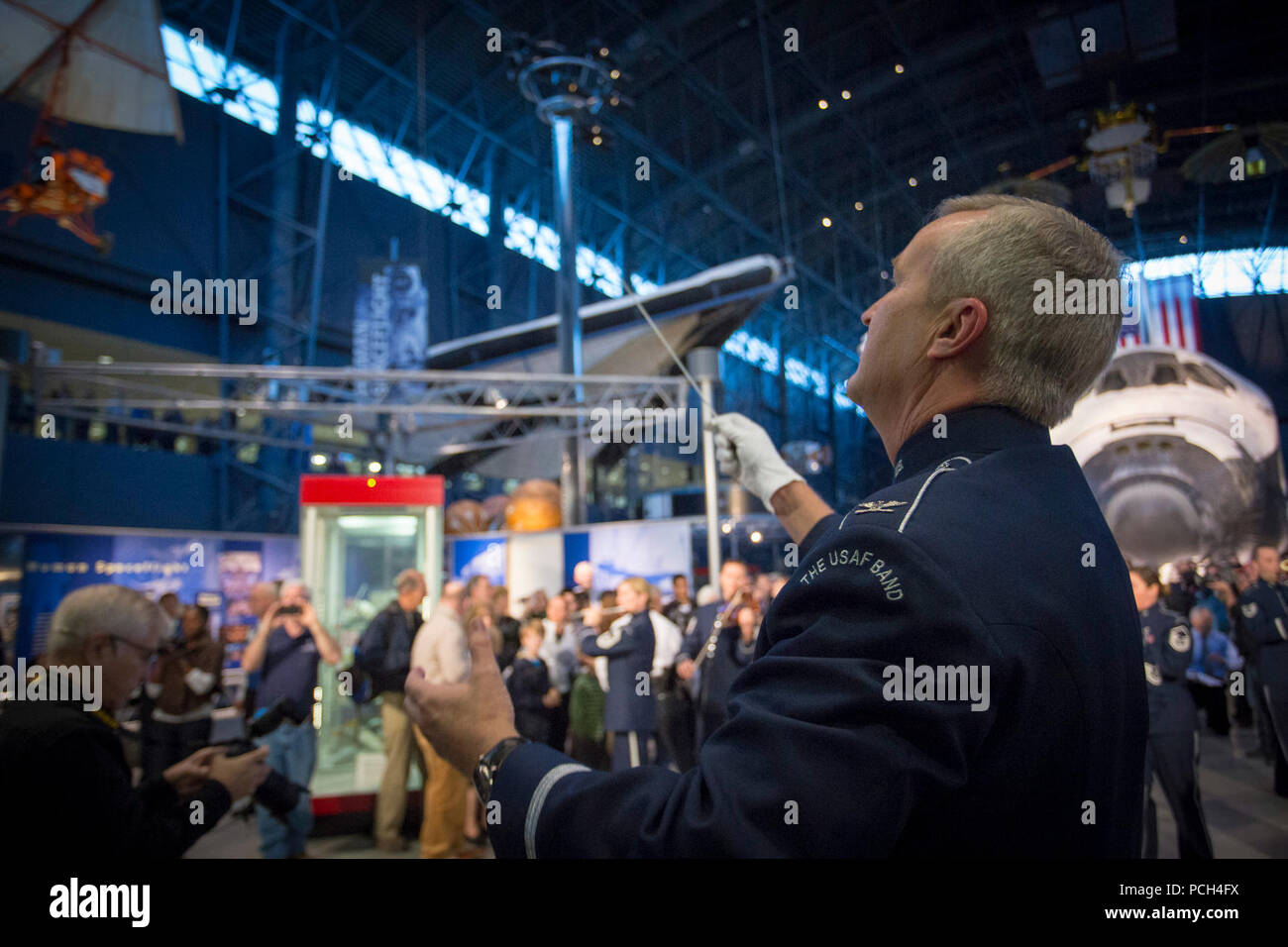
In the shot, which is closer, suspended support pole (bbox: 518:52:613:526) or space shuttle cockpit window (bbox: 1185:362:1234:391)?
space shuttle cockpit window (bbox: 1185:362:1234:391)

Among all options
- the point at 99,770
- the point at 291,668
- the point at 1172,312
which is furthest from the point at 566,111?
the point at 1172,312

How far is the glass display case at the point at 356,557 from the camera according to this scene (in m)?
6.12

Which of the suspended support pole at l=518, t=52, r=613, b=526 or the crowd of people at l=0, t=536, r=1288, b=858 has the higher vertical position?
the suspended support pole at l=518, t=52, r=613, b=526

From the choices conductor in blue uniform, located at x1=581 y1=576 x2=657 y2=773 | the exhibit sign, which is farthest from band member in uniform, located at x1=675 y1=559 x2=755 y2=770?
the exhibit sign

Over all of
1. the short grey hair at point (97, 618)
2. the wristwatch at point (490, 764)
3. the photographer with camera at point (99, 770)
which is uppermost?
the short grey hair at point (97, 618)

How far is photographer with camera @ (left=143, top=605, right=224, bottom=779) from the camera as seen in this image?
5270 millimetres

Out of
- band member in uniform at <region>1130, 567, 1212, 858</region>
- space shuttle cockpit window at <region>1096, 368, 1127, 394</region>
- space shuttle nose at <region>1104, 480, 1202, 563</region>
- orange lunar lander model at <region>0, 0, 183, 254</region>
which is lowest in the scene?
band member in uniform at <region>1130, 567, 1212, 858</region>

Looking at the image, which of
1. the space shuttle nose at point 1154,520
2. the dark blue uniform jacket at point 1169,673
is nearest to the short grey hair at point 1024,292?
the dark blue uniform jacket at point 1169,673

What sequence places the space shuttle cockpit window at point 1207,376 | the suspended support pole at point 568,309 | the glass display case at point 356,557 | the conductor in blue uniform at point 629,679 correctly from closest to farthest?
the conductor in blue uniform at point 629,679, the glass display case at point 356,557, the space shuttle cockpit window at point 1207,376, the suspended support pole at point 568,309

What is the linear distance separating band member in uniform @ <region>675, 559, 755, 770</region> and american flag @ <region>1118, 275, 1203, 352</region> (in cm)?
867

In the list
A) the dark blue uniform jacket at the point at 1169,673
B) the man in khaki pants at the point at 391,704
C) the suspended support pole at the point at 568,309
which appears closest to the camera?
the dark blue uniform jacket at the point at 1169,673

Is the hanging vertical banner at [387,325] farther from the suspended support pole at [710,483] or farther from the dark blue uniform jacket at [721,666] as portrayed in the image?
the dark blue uniform jacket at [721,666]

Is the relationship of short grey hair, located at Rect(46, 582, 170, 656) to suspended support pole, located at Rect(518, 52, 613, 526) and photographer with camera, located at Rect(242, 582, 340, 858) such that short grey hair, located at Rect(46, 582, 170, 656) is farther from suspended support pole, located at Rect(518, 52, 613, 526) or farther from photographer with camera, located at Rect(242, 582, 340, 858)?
suspended support pole, located at Rect(518, 52, 613, 526)

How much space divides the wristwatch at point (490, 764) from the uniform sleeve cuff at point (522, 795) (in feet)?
0.04
